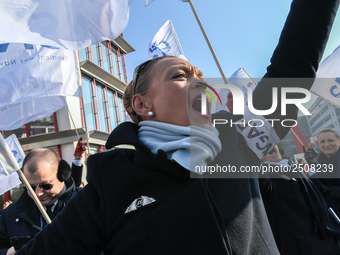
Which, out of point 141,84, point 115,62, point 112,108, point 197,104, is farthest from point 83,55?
point 197,104

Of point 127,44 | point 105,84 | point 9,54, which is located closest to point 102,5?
point 9,54

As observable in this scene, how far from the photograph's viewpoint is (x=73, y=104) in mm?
13281

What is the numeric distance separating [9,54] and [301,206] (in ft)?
11.9

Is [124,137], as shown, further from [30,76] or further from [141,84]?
[30,76]

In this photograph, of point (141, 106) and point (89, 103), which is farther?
point (89, 103)

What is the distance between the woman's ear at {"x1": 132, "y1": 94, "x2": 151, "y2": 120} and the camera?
1.24 meters

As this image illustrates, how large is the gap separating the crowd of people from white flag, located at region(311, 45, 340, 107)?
6.43 ft

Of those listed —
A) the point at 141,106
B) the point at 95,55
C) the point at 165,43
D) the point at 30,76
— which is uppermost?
the point at 95,55

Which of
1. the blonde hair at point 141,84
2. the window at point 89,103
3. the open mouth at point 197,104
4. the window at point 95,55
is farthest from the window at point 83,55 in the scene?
the open mouth at point 197,104

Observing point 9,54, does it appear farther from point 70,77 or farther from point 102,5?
point 102,5

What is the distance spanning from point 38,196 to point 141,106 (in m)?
1.72

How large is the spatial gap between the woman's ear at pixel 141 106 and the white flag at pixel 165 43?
474 centimetres

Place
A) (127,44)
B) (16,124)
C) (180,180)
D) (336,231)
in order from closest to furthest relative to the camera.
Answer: (180,180), (336,231), (16,124), (127,44)

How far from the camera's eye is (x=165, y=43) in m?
6.26
